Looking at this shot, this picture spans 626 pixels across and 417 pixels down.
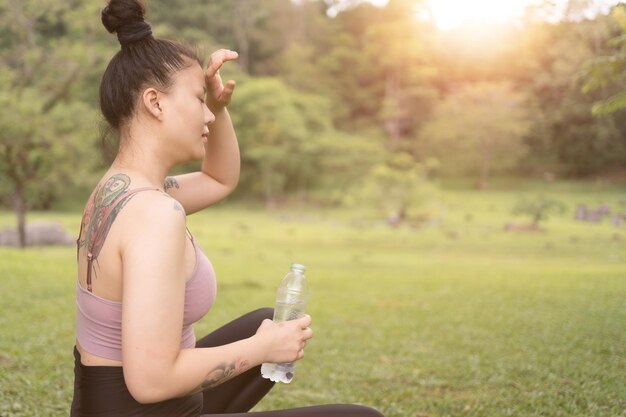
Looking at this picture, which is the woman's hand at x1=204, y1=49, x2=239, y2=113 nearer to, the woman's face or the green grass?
the woman's face

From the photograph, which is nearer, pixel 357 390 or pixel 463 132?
pixel 357 390

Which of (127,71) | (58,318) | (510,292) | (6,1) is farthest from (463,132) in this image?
(127,71)

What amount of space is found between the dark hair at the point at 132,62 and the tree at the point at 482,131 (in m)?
33.8

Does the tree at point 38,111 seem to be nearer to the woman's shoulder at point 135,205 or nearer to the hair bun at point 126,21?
the hair bun at point 126,21

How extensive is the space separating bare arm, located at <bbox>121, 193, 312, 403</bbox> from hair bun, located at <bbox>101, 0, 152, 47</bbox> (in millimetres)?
444

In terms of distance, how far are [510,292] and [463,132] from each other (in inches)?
1089

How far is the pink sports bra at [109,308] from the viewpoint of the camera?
1.63 m

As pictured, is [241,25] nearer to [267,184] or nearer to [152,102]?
[267,184]

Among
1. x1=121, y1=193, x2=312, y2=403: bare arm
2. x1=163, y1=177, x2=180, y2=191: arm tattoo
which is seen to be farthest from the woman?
x1=163, y1=177, x2=180, y2=191: arm tattoo

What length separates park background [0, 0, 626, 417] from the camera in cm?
482

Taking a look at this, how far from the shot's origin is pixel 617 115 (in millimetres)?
26734

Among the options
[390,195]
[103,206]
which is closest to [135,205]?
[103,206]

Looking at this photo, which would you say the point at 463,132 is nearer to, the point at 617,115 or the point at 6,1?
the point at 617,115

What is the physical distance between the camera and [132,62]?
1718 millimetres
